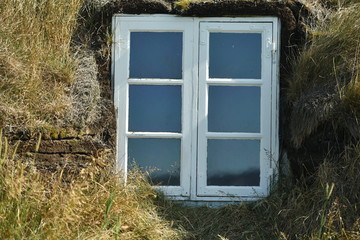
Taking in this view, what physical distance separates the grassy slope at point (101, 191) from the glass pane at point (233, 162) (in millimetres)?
336

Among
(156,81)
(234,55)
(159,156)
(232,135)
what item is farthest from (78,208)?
(234,55)

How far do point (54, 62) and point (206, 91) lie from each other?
1459 mm

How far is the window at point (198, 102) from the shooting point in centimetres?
638

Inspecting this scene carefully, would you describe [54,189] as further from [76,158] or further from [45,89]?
[45,89]

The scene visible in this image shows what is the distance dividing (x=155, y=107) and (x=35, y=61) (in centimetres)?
121

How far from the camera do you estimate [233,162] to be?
6.45 meters

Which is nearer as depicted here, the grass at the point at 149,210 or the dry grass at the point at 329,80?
the grass at the point at 149,210

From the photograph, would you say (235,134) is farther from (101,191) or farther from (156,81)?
(101,191)

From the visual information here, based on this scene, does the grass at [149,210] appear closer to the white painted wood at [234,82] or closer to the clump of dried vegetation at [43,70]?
the clump of dried vegetation at [43,70]

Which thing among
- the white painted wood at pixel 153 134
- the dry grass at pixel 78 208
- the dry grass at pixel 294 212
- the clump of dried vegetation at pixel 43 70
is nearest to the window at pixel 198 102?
the white painted wood at pixel 153 134

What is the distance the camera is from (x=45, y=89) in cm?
615

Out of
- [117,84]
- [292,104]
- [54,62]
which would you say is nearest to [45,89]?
[54,62]

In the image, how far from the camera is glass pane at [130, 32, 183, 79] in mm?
6480

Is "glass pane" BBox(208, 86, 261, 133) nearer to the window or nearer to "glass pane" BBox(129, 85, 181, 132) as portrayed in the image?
the window
